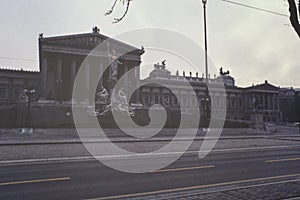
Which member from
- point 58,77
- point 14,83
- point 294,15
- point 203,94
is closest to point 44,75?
point 58,77

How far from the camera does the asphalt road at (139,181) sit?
292 inches

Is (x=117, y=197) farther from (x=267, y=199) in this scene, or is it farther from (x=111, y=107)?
(x=111, y=107)

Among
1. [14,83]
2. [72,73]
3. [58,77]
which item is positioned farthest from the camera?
[14,83]

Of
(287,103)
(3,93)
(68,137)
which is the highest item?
(3,93)

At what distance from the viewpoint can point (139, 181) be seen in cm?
898

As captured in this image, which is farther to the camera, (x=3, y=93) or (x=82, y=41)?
(x=3, y=93)

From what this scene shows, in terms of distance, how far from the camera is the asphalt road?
7.42 metres

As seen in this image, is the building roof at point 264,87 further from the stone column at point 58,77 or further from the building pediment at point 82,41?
the stone column at point 58,77

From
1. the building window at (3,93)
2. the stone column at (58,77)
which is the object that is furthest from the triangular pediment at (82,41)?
the building window at (3,93)

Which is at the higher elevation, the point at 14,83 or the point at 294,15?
the point at 14,83

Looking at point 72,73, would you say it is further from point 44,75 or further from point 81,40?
point 81,40

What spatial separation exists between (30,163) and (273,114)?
12642 centimetres

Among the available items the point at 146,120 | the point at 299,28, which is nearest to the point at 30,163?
the point at 299,28

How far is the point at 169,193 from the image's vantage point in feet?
24.1
